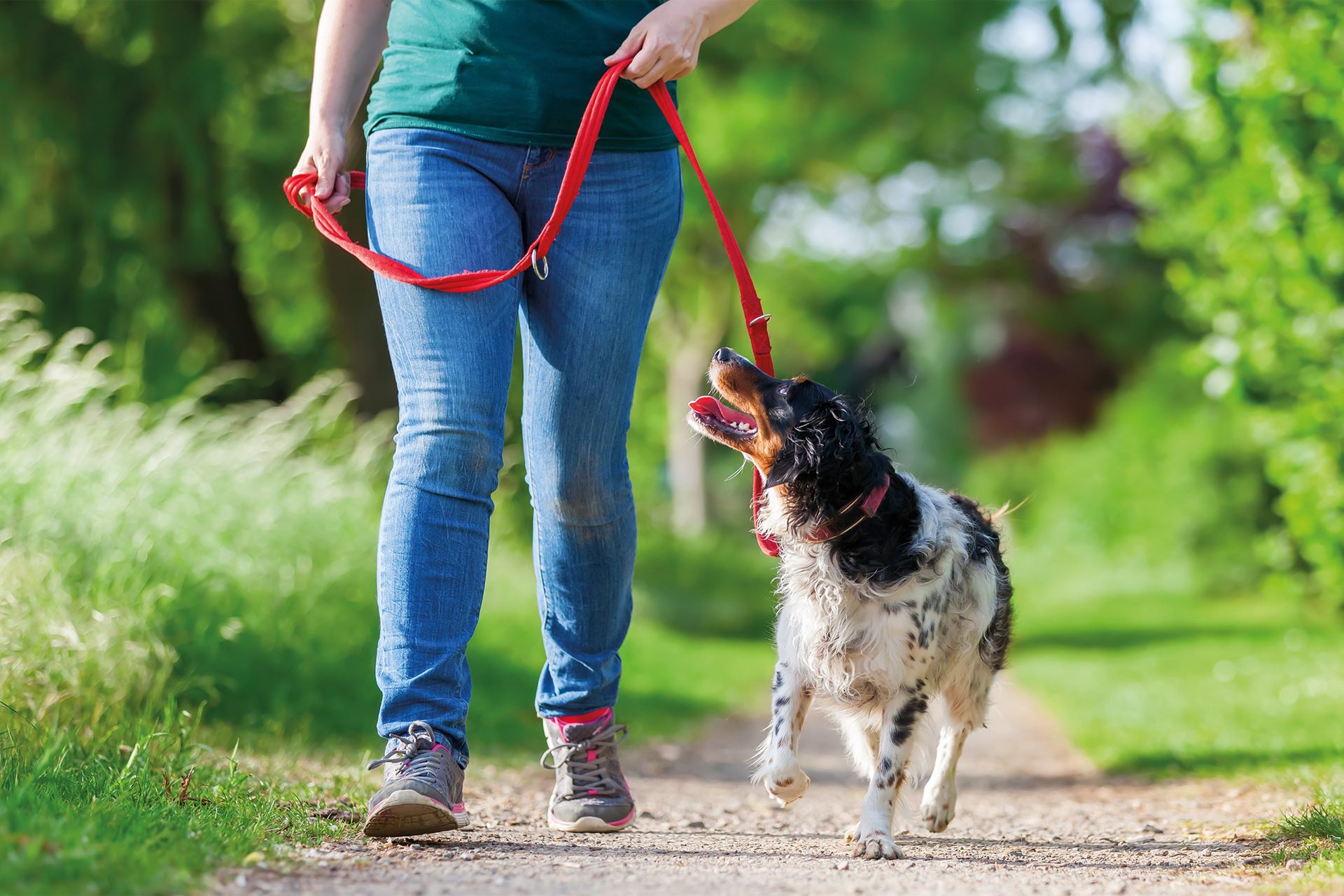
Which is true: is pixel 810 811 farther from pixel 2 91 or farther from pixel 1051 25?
pixel 2 91

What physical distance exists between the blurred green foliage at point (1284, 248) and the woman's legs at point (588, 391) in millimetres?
4193

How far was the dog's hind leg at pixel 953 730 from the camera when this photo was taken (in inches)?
143

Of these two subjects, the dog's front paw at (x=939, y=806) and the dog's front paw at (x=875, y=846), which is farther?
the dog's front paw at (x=939, y=806)

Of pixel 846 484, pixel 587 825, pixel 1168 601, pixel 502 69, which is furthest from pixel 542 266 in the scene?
pixel 1168 601

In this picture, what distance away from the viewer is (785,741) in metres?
3.25

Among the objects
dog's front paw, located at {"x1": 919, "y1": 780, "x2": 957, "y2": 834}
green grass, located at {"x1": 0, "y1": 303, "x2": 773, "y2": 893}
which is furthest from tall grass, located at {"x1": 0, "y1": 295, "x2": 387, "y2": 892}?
dog's front paw, located at {"x1": 919, "y1": 780, "x2": 957, "y2": 834}

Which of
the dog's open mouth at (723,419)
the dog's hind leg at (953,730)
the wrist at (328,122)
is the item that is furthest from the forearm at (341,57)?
the dog's hind leg at (953,730)

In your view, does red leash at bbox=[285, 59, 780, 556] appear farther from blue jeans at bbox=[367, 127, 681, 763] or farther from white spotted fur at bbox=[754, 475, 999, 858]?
white spotted fur at bbox=[754, 475, 999, 858]

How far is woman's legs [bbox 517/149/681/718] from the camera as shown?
A: 2932mm

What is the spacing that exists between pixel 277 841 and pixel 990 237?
823 inches

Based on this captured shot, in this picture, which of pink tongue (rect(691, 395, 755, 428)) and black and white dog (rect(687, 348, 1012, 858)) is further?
pink tongue (rect(691, 395, 755, 428))

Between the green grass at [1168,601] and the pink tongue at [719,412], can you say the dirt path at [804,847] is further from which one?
the pink tongue at [719,412]

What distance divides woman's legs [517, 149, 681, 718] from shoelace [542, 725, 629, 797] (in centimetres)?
9

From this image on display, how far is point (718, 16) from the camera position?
2.98 m
